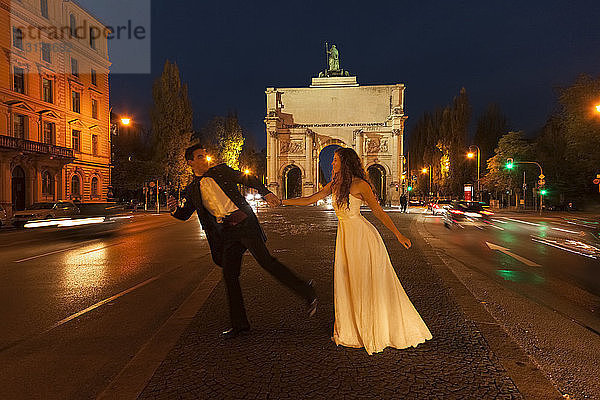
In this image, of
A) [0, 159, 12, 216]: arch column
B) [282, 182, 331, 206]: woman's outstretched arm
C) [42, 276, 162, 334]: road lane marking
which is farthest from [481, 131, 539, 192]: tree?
[282, 182, 331, 206]: woman's outstretched arm

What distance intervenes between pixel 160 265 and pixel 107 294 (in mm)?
3072

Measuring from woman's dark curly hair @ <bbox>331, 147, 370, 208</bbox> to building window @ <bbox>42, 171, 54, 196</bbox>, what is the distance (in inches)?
1556

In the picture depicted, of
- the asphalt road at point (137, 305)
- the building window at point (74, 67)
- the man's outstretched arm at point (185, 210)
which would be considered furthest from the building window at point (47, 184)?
the man's outstretched arm at point (185, 210)

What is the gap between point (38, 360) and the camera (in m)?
4.29

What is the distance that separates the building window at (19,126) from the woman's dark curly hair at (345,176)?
126ft

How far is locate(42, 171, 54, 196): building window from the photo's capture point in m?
37.9

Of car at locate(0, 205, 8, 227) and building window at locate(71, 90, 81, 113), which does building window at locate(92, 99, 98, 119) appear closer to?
building window at locate(71, 90, 81, 113)

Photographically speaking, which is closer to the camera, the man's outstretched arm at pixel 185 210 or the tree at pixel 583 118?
the man's outstretched arm at pixel 185 210

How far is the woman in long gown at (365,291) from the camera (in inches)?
173

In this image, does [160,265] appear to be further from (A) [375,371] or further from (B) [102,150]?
(B) [102,150]

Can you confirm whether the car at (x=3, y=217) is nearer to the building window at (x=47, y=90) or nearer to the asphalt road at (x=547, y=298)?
the building window at (x=47, y=90)

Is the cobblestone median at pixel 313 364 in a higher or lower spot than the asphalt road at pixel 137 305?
higher

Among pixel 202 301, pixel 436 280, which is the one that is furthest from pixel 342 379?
pixel 436 280

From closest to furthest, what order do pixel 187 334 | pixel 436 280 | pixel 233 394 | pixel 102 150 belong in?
pixel 233 394 < pixel 187 334 < pixel 436 280 < pixel 102 150
